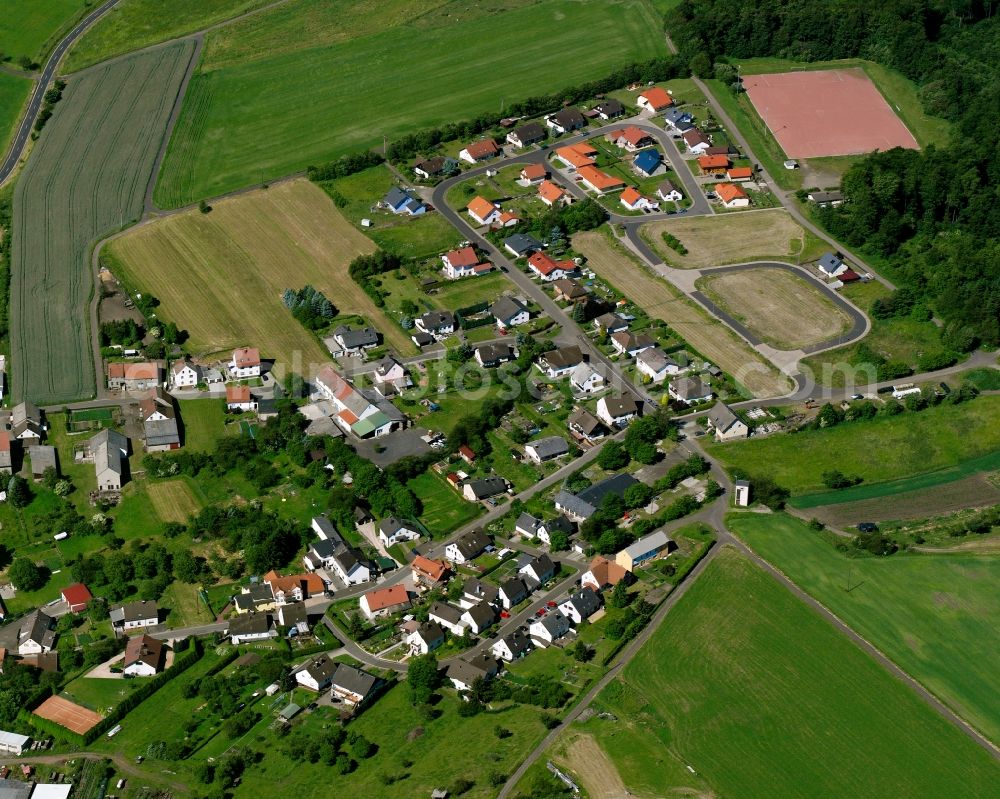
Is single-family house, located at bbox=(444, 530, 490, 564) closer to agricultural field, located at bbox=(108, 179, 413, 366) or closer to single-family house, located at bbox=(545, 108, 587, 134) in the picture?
agricultural field, located at bbox=(108, 179, 413, 366)

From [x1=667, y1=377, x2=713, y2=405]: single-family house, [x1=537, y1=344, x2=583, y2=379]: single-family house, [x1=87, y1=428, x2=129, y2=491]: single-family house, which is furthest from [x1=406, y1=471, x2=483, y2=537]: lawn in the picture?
[x1=87, y1=428, x2=129, y2=491]: single-family house

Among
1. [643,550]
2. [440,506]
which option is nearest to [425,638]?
[440,506]

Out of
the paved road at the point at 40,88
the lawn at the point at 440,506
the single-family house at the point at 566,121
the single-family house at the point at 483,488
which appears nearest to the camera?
the lawn at the point at 440,506

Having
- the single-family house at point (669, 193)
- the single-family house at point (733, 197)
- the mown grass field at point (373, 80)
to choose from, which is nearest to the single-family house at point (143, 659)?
the mown grass field at point (373, 80)

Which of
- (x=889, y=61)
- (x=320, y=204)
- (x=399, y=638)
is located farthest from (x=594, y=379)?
(x=889, y=61)

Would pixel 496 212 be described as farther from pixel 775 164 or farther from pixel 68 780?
pixel 68 780

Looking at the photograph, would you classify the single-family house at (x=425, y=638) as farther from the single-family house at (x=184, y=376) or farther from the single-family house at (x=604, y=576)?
the single-family house at (x=184, y=376)
